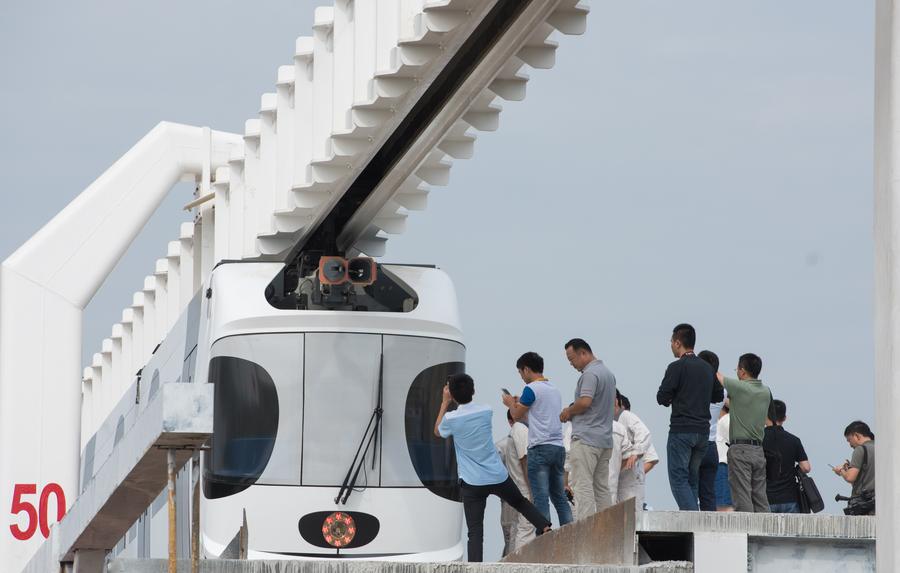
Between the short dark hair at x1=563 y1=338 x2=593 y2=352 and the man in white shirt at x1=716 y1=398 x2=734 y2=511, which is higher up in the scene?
the short dark hair at x1=563 y1=338 x2=593 y2=352

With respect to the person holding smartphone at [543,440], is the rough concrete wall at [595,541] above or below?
below

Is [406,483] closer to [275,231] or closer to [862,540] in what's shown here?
[275,231]

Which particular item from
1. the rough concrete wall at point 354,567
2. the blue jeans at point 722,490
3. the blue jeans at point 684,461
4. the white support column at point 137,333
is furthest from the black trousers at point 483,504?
the white support column at point 137,333

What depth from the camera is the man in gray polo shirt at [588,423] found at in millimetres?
13180

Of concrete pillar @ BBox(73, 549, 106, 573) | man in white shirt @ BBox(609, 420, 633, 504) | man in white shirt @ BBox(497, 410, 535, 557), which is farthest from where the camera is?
man in white shirt @ BBox(497, 410, 535, 557)

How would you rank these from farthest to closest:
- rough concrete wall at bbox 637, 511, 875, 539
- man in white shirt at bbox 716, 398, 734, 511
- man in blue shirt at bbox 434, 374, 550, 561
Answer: man in white shirt at bbox 716, 398, 734, 511 → man in blue shirt at bbox 434, 374, 550, 561 → rough concrete wall at bbox 637, 511, 875, 539

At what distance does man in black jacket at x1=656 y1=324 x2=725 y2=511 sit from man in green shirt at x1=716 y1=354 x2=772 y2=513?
223 mm

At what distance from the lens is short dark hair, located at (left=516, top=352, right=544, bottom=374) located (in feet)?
44.8

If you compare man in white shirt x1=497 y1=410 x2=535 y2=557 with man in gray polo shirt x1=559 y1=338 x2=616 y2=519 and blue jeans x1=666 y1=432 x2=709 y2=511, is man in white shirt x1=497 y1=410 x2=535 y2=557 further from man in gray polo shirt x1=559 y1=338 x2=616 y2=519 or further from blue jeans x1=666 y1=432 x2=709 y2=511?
blue jeans x1=666 y1=432 x2=709 y2=511

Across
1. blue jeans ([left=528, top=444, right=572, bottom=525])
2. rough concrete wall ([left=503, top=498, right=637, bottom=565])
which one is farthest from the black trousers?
blue jeans ([left=528, top=444, right=572, bottom=525])

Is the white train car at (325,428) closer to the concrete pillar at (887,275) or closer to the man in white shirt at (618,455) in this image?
the man in white shirt at (618,455)

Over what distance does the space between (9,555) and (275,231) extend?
5.19 meters

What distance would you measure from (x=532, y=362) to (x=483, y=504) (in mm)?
1245

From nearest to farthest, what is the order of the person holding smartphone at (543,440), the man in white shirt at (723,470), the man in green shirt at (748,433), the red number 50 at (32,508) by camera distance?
the man in green shirt at (748,433) < the person holding smartphone at (543,440) < the man in white shirt at (723,470) < the red number 50 at (32,508)
